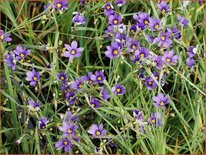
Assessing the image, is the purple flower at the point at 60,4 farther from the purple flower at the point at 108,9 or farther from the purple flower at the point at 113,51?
the purple flower at the point at 113,51

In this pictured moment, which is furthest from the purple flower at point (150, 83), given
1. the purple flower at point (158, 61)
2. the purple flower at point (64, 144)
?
the purple flower at point (64, 144)

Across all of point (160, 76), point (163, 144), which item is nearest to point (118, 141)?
point (163, 144)

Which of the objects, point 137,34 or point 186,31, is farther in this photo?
point 186,31

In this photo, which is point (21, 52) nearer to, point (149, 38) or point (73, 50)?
point (73, 50)

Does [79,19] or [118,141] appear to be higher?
[79,19]

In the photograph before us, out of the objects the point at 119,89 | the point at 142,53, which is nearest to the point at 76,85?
the point at 119,89

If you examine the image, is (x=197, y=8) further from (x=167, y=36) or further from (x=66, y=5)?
(x=66, y=5)

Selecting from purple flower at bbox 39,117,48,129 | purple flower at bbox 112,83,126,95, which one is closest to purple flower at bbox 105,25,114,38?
purple flower at bbox 112,83,126,95
